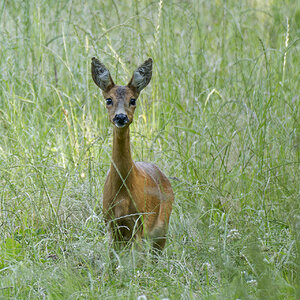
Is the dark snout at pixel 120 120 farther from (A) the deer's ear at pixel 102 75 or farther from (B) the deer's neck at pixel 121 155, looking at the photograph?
(A) the deer's ear at pixel 102 75

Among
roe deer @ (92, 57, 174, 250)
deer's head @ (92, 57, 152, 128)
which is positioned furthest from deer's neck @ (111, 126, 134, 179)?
deer's head @ (92, 57, 152, 128)

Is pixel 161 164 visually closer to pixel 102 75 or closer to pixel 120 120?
pixel 102 75

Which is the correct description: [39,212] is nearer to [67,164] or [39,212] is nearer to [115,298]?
[67,164]

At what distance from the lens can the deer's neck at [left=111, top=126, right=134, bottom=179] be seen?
145 inches

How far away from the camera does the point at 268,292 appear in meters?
2.36

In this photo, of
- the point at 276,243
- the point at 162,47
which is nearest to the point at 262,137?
the point at 276,243

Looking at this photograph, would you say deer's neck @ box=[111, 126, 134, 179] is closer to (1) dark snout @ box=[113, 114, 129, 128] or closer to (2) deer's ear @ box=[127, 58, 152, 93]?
(1) dark snout @ box=[113, 114, 129, 128]

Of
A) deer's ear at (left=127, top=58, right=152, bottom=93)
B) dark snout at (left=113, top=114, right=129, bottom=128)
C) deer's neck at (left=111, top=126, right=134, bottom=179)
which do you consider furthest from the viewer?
deer's ear at (left=127, top=58, right=152, bottom=93)

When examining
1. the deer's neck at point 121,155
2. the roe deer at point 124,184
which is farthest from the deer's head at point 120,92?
the deer's neck at point 121,155

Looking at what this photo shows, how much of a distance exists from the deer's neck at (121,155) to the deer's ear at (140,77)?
1.19 ft

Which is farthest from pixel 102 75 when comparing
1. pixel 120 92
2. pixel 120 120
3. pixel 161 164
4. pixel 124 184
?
pixel 161 164

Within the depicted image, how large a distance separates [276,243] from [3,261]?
1.50m

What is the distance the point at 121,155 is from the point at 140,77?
1.86 feet

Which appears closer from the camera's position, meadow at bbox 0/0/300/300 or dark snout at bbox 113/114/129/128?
meadow at bbox 0/0/300/300
